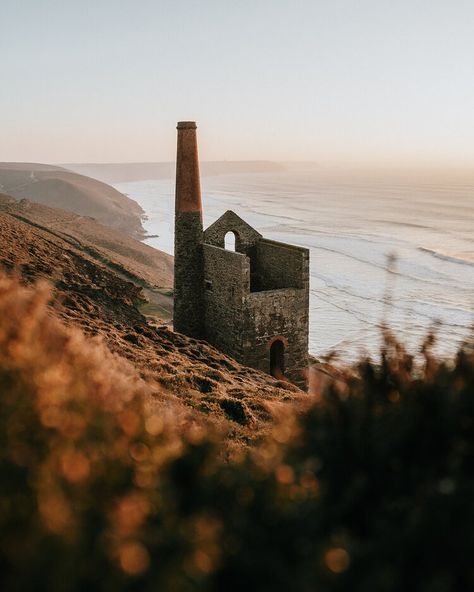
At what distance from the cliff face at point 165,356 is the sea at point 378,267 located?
2.28m

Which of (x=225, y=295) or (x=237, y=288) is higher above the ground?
(x=237, y=288)

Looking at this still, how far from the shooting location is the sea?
3097cm

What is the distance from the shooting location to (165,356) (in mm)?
14336

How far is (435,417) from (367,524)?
1340mm

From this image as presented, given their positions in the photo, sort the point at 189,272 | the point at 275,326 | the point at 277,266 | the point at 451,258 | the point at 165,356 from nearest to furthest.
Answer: the point at 165,356, the point at 275,326, the point at 189,272, the point at 277,266, the point at 451,258

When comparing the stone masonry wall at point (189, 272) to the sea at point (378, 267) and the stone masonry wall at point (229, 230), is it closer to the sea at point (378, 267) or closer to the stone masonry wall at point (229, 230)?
the stone masonry wall at point (229, 230)

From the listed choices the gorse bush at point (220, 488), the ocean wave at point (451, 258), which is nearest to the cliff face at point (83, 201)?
the ocean wave at point (451, 258)

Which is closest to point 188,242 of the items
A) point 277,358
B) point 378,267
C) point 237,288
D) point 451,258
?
point 237,288

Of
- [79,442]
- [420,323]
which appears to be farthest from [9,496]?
[420,323]

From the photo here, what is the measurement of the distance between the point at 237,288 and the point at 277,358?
2.83 metres

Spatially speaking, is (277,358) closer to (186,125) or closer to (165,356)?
(165,356)

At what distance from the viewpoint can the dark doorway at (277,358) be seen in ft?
63.9

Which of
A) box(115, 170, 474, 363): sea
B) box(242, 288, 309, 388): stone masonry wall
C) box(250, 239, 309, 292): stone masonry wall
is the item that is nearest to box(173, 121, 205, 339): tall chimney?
box(250, 239, 309, 292): stone masonry wall

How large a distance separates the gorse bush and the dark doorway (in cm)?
1391
